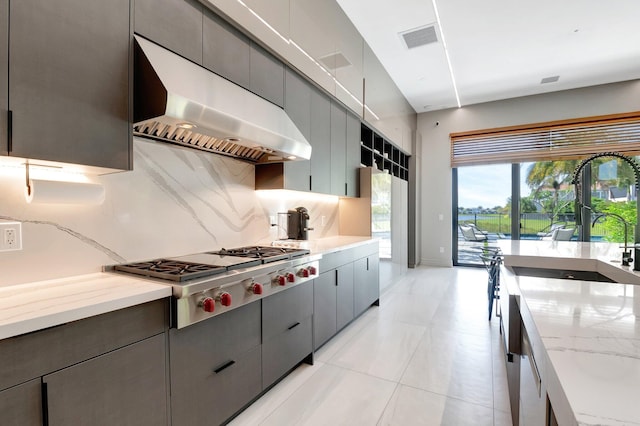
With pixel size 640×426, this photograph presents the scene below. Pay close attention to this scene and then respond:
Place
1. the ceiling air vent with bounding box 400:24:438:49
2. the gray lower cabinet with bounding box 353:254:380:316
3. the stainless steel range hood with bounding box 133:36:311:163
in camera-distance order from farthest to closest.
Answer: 1. the ceiling air vent with bounding box 400:24:438:49
2. the gray lower cabinet with bounding box 353:254:380:316
3. the stainless steel range hood with bounding box 133:36:311:163

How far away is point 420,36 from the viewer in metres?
3.99

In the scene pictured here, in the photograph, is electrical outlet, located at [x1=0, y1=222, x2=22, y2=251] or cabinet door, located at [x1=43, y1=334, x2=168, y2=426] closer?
cabinet door, located at [x1=43, y1=334, x2=168, y2=426]

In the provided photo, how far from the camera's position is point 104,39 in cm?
141

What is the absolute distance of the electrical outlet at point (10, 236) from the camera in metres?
1.30

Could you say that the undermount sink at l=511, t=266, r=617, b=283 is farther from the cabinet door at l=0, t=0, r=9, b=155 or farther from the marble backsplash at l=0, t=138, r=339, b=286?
the cabinet door at l=0, t=0, r=9, b=155

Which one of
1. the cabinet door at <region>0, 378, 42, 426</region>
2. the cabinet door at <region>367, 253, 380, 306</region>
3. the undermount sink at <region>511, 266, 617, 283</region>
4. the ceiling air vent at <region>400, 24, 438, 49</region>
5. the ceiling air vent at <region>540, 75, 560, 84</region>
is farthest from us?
the ceiling air vent at <region>540, 75, 560, 84</region>

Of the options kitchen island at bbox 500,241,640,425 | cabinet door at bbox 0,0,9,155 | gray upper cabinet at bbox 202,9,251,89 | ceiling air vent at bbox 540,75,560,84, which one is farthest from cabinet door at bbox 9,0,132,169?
ceiling air vent at bbox 540,75,560,84

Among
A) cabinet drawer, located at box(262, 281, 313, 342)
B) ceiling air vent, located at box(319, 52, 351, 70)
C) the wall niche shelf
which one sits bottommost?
cabinet drawer, located at box(262, 281, 313, 342)

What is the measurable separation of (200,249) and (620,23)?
5414mm

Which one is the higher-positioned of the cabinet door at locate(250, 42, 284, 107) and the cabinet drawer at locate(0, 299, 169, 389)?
the cabinet door at locate(250, 42, 284, 107)

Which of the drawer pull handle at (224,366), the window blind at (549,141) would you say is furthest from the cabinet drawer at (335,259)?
the window blind at (549,141)

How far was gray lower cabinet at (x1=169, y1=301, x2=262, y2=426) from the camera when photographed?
1.44 metres

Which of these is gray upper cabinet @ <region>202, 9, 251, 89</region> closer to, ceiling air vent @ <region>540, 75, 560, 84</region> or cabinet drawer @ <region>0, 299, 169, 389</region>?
cabinet drawer @ <region>0, 299, 169, 389</region>

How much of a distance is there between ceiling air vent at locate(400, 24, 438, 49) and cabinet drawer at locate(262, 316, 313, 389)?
3676 millimetres
